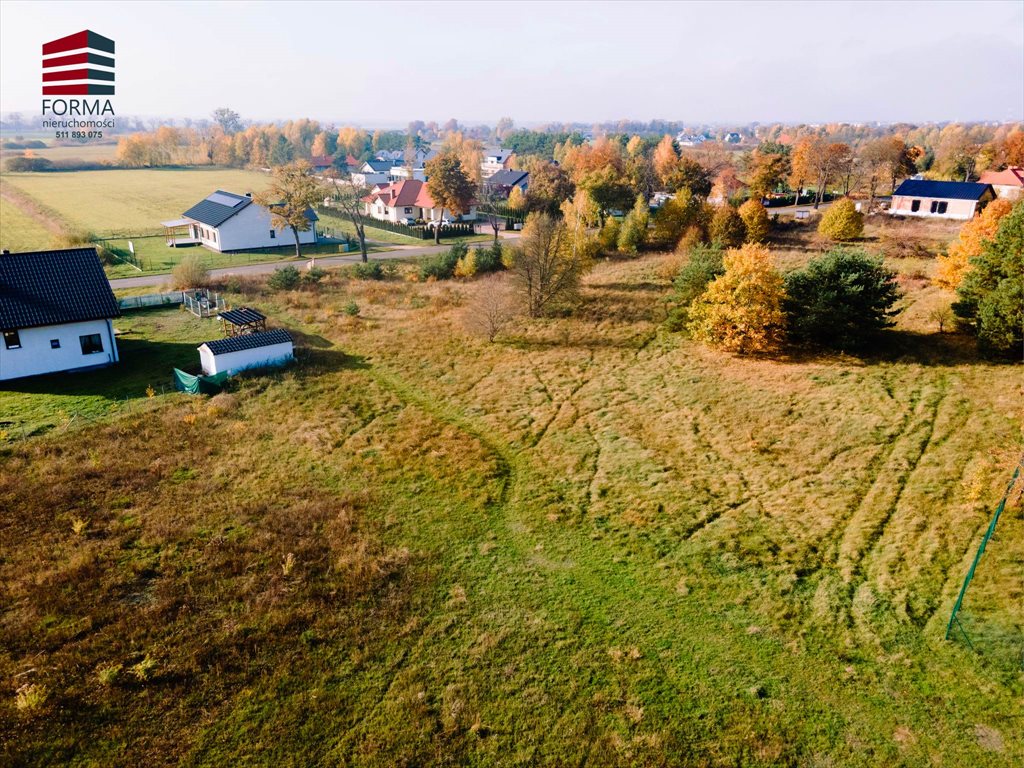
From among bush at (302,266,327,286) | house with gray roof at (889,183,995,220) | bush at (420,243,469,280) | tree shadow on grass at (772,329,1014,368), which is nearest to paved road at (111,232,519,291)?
bush at (302,266,327,286)

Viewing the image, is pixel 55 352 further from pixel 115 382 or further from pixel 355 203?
pixel 355 203

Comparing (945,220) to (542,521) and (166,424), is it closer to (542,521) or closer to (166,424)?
(542,521)

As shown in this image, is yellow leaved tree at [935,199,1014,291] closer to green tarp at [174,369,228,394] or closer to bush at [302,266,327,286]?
green tarp at [174,369,228,394]

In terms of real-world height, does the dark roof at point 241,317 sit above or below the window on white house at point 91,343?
above

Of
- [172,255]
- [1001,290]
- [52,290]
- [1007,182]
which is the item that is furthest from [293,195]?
[1007,182]

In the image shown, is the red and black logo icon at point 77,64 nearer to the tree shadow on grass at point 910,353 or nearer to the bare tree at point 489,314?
the bare tree at point 489,314

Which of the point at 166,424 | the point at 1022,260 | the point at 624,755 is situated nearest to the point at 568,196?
the point at 1022,260

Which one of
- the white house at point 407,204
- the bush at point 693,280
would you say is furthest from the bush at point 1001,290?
the white house at point 407,204
